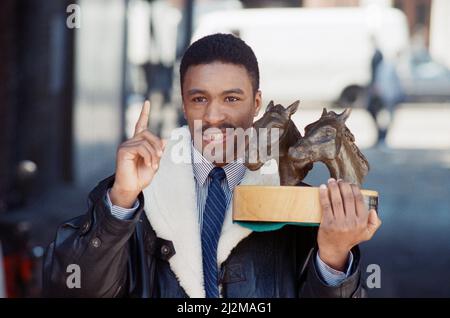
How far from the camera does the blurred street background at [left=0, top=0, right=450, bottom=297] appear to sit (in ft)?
20.2

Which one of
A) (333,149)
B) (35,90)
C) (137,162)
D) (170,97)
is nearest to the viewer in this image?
(137,162)

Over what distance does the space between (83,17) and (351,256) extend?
6.97 m

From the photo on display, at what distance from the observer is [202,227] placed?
5.41 feet

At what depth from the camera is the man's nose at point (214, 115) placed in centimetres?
155

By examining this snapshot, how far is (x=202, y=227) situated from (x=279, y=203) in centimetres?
16

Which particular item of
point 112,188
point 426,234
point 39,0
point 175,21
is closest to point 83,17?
point 39,0

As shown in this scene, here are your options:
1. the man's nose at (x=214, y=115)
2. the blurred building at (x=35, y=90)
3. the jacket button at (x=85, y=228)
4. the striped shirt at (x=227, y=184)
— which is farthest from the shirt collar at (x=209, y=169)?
the blurred building at (x=35, y=90)

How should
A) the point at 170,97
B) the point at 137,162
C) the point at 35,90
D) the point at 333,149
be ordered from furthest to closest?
the point at 170,97, the point at 35,90, the point at 333,149, the point at 137,162

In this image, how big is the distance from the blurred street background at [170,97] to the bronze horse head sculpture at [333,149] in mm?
298

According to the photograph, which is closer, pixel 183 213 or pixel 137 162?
pixel 137 162

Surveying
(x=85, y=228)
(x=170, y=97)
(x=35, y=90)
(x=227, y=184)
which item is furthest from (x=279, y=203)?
(x=170, y=97)

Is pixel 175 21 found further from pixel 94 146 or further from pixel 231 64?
pixel 231 64

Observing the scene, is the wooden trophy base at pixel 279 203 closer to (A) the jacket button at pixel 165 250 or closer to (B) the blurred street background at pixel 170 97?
(A) the jacket button at pixel 165 250

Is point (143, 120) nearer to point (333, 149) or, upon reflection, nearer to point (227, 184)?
point (227, 184)
